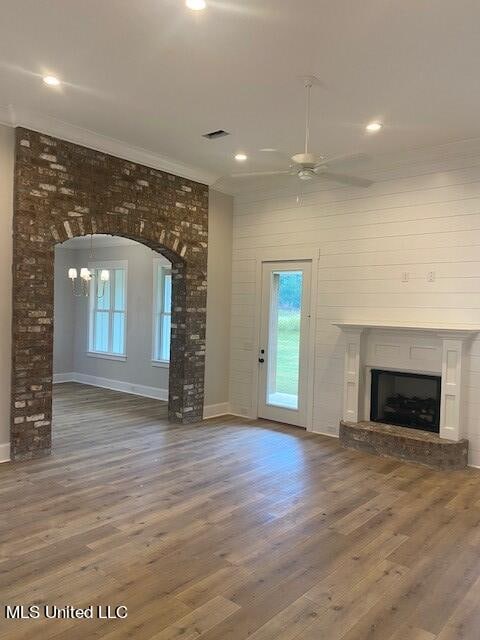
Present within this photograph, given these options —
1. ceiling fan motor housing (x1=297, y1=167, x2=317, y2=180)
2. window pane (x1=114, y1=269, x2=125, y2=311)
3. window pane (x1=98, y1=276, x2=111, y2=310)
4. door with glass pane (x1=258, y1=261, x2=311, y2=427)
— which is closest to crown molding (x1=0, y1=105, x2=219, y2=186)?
door with glass pane (x1=258, y1=261, x2=311, y2=427)

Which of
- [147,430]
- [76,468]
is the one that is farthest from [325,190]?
[76,468]

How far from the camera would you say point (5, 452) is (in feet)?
15.2

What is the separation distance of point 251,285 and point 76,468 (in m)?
3.46

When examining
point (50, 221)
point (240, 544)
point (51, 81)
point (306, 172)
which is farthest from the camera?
point (50, 221)

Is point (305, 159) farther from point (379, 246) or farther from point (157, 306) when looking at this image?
point (157, 306)

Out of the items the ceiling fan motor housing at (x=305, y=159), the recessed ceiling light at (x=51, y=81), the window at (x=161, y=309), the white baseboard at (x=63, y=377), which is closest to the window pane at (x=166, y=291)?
the window at (x=161, y=309)

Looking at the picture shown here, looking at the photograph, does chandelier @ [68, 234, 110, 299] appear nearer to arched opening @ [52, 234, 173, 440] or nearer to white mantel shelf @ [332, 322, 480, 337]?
arched opening @ [52, 234, 173, 440]

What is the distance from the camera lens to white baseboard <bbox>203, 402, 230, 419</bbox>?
680 centimetres

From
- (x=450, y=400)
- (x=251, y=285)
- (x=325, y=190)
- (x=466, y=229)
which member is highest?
(x=325, y=190)

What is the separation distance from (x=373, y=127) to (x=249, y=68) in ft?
5.31

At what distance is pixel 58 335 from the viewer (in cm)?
988

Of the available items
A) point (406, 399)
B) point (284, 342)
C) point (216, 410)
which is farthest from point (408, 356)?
point (216, 410)

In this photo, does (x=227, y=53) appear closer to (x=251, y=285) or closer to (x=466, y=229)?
(x=466, y=229)

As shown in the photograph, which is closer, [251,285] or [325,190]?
[325,190]
